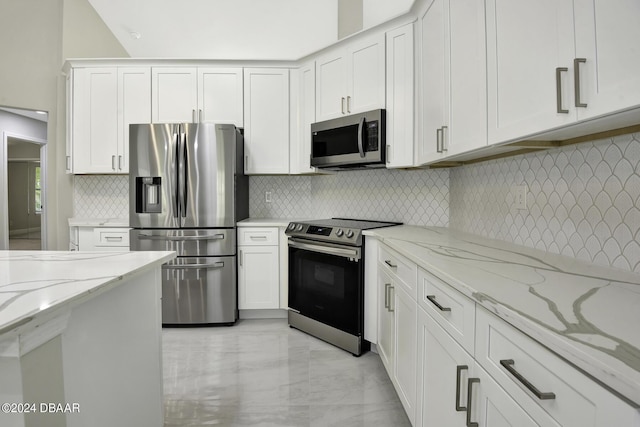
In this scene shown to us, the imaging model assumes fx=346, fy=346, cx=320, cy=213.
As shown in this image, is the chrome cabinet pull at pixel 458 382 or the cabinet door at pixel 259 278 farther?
the cabinet door at pixel 259 278

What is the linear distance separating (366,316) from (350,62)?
2.13m

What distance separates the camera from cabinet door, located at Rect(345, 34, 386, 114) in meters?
2.81

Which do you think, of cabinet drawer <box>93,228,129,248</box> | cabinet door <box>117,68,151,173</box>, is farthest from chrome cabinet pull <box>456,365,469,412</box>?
cabinet door <box>117,68,151,173</box>

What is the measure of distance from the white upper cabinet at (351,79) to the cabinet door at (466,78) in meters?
0.99

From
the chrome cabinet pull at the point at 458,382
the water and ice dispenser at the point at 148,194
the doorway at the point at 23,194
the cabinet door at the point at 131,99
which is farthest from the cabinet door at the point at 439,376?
the doorway at the point at 23,194

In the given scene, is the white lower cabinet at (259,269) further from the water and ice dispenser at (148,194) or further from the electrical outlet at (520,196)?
the electrical outlet at (520,196)

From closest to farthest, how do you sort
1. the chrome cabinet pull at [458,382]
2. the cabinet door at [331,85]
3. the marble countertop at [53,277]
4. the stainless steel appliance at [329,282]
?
the marble countertop at [53,277] < the chrome cabinet pull at [458,382] < the stainless steel appliance at [329,282] < the cabinet door at [331,85]

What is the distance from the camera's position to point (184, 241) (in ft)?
10.3

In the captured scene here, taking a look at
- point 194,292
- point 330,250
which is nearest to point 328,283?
point 330,250

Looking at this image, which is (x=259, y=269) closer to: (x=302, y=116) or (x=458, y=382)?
(x=302, y=116)

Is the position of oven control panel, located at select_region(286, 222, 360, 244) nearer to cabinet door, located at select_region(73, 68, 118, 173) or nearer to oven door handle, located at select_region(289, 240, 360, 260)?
oven door handle, located at select_region(289, 240, 360, 260)

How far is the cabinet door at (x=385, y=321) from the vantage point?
2081 mm

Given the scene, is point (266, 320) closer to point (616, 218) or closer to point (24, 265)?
point (24, 265)

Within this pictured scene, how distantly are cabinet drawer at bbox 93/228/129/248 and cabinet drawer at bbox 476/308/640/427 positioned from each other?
331cm
